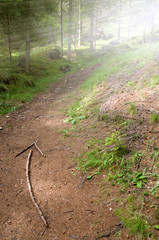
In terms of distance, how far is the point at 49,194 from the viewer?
3.58m

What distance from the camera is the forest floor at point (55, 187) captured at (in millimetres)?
2830

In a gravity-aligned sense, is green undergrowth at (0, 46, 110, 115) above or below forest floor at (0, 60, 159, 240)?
above

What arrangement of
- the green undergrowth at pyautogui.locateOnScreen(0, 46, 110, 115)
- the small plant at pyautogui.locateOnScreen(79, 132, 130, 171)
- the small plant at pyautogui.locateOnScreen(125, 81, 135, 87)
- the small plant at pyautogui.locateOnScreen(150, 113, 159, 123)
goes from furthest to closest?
the green undergrowth at pyautogui.locateOnScreen(0, 46, 110, 115) → the small plant at pyautogui.locateOnScreen(125, 81, 135, 87) → the small plant at pyautogui.locateOnScreen(150, 113, 159, 123) → the small plant at pyautogui.locateOnScreen(79, 132, 130, 171)

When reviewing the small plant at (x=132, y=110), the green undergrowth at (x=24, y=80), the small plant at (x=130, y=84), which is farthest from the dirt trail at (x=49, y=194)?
the green undergrowth at (x=24, y=80)

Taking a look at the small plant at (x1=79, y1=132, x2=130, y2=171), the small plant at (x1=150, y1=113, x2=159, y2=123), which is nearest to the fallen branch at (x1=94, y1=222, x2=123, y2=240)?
the small plant at (x1=79, y1=132, x2=130, y2=171)

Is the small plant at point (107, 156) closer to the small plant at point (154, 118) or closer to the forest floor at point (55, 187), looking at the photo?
the forest floor at point (55, 187)

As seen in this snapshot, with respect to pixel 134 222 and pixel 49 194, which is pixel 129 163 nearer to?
pixel 134 222

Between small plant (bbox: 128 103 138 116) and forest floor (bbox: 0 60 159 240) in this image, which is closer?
forest floor (bbox: 0 60 159 240)

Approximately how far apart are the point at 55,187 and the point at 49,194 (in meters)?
0.23

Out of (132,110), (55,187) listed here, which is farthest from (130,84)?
(55,187)

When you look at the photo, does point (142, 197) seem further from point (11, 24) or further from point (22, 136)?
point (11, 24)

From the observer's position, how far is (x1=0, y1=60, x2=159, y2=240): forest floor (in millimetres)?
2830

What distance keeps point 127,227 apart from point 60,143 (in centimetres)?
343

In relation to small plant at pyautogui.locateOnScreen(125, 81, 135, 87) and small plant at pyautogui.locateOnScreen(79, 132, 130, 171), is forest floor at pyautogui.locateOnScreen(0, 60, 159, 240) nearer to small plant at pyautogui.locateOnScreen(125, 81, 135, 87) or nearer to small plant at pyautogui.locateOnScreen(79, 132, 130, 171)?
small plant at pyautogui.locateOnScreen(79, 132, 130, 171)
